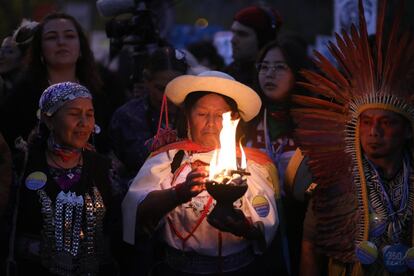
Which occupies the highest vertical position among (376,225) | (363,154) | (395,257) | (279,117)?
(279,117)

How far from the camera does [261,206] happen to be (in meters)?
4.80

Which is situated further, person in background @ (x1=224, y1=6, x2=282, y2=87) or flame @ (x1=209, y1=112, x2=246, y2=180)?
person in background @ (x1=224, y1=6, x2=282, y2=87)

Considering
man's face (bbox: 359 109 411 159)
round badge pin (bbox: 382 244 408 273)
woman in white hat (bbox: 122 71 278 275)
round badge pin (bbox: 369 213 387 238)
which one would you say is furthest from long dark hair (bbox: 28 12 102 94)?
round badge pin (bbox: 382 244 408 273)

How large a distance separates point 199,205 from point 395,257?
110 cm

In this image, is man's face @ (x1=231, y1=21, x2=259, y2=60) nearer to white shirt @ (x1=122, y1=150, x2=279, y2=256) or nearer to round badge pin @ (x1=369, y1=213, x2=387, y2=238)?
white shirt @ (x1=122, y1=150, x2=279, y2=256)

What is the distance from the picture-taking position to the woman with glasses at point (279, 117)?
570 centimetres

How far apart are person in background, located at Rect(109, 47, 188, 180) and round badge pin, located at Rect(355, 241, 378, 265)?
1.79m

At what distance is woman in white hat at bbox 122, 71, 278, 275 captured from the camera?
480 centimetres

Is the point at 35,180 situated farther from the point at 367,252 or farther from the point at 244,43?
the point at 244,43

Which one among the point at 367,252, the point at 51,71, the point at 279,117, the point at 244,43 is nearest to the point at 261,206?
the point at 367,252

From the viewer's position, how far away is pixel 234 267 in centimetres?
486

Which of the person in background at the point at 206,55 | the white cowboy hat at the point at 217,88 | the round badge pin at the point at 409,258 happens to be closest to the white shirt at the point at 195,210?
the white cowboy hat at the point at 217,88

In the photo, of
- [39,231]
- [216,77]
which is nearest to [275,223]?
[216,77]

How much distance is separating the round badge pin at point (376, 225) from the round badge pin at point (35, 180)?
186 centimetres
